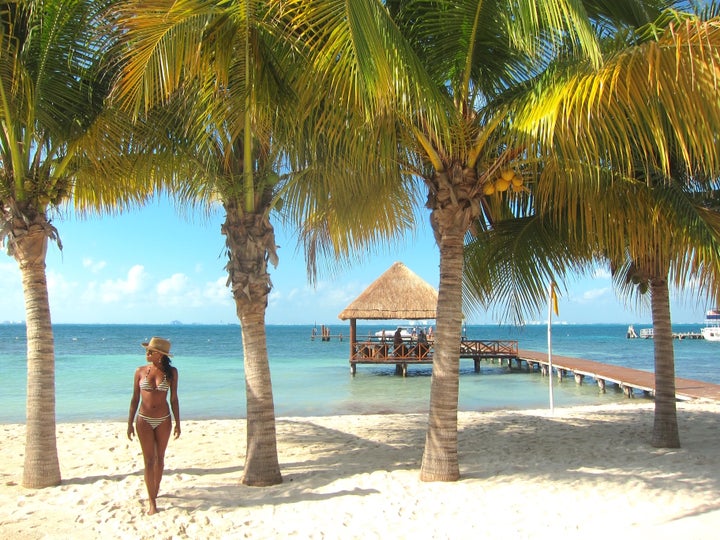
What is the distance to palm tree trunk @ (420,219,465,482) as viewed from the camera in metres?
5.43

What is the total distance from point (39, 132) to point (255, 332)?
295cm

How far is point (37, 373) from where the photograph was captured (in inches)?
215

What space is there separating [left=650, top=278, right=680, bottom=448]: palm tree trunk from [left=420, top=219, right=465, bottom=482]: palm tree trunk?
122 inches

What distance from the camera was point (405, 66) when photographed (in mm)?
4422

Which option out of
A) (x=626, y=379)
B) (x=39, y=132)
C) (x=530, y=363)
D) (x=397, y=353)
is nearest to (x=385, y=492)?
(x=39, y=132)

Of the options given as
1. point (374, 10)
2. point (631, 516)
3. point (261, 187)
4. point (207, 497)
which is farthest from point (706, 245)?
point (207, 497)

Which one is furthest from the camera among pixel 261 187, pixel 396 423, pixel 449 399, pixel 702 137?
pixel 396 423

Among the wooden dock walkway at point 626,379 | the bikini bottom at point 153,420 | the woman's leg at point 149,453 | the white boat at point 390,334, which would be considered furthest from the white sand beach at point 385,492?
the white boat at point 390,334

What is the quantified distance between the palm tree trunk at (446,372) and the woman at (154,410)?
233cm

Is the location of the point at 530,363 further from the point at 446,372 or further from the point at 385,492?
the point at 385,492

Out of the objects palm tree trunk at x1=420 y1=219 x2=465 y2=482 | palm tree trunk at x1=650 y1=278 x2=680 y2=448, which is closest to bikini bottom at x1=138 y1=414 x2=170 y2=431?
palm tree trunk at x1=420 y1=219 x2=465 y2=482

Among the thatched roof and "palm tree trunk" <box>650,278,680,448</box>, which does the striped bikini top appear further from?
the thatched roof

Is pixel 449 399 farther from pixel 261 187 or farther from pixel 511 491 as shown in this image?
pixel 261 187

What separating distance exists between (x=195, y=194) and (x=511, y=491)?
4.63 meters
